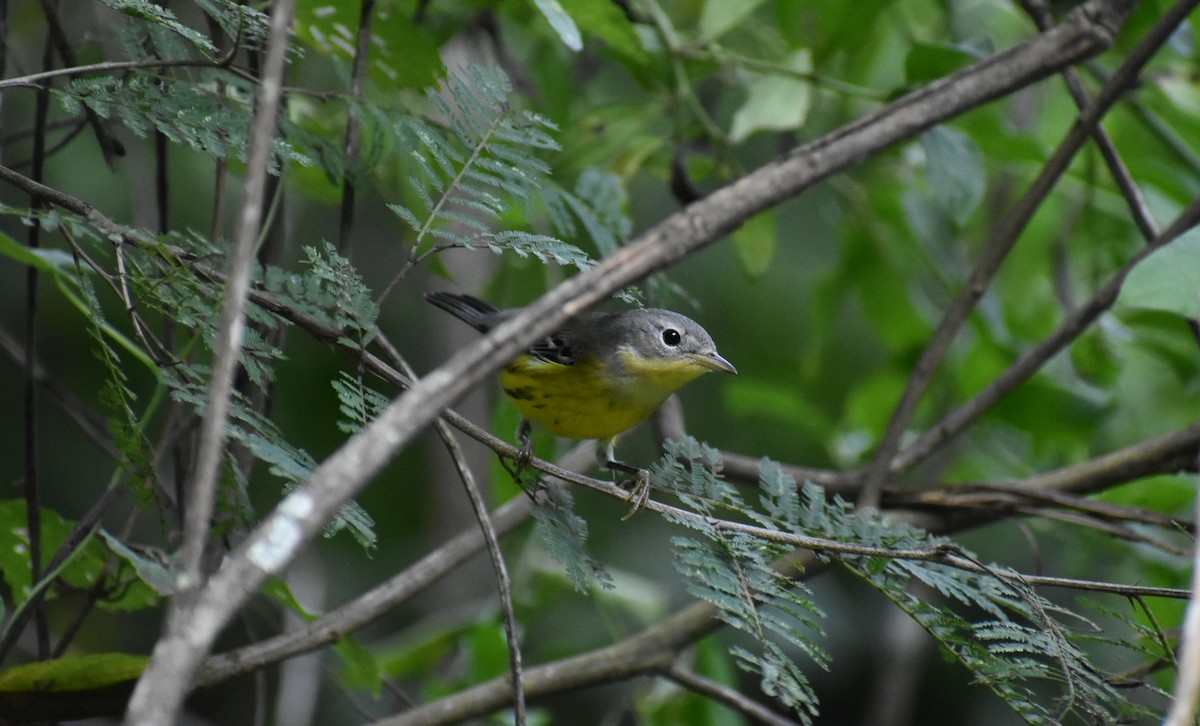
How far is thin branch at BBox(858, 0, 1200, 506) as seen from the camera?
2.17 metres

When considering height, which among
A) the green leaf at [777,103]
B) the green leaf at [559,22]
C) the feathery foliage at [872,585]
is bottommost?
the feathery foliage at [872,585]

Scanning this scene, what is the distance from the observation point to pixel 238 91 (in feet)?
6.48

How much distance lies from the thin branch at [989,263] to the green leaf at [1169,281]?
81 cm

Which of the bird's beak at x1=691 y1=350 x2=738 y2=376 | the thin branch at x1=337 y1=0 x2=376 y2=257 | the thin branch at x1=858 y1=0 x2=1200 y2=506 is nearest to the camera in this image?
the thin branch at x1=337 y1=0 x2=376 y2=257

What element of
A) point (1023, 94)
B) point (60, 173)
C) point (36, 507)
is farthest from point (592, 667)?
point (1023, 94)

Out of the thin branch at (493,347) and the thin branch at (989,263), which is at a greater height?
the thin branch at (989,263)

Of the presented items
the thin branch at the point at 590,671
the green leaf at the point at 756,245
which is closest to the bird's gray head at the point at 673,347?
the green leaf at the point at 756,245

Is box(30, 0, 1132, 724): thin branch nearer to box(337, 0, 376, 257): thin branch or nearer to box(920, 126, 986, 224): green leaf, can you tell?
box(920, 126, 986, 224): green leaf

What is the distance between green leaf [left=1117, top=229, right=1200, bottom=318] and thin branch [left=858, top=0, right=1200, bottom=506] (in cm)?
81

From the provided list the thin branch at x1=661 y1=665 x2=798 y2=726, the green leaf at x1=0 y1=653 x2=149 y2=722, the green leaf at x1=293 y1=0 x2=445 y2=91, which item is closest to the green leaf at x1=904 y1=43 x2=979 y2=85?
the green leaf at x1=293 y1=0 x2=445 y2=91

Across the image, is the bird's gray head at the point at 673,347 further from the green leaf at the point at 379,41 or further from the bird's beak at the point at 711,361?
the green leaf at the point at 379,41

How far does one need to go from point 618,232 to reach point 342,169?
653 mm

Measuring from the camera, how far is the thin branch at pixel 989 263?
2.17 meters

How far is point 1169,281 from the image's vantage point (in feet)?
4.65
